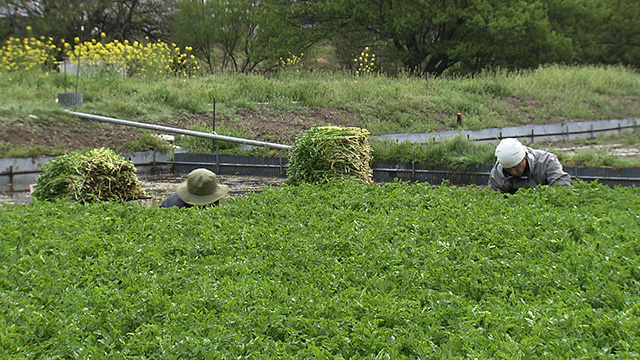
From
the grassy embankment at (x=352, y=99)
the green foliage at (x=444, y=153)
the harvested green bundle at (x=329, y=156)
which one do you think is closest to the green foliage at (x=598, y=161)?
the green foliage at (x=444, y=153)

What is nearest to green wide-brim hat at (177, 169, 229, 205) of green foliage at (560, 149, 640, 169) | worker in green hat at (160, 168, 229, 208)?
worker in green hat at (160, 168, 229, 208)

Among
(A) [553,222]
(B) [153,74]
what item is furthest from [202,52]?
(A) [553,222]

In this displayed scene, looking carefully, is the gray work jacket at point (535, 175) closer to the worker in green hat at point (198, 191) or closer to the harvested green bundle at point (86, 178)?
the worker in green hat at point (198, 191)

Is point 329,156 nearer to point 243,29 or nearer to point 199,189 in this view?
point 199,189

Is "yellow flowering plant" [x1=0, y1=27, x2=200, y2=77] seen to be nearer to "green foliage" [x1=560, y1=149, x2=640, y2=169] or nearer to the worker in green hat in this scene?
the worker in green hat

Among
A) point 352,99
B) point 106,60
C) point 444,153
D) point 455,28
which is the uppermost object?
point 455,28

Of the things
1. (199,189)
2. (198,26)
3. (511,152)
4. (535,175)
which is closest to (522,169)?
(535,175)

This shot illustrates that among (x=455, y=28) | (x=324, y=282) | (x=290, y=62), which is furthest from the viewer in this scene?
(x=455, y=28)

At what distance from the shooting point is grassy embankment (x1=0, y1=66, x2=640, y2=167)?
15570mm

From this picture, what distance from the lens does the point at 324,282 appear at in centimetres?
360

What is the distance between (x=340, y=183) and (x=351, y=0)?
77.1 ft

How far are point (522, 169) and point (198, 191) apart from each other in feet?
12.3

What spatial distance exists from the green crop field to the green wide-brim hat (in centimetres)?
98

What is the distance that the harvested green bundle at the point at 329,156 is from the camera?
797 cm
